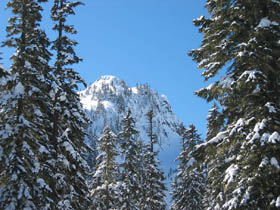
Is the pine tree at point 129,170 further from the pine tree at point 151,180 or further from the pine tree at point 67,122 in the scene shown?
the pine tree at point 67,122

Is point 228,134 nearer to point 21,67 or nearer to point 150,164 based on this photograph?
point 21,67

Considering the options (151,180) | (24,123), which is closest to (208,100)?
(24,123)

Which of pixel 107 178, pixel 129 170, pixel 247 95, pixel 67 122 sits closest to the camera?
pixel 247 95

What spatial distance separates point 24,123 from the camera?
12211mm

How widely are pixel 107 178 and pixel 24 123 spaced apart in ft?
67.5

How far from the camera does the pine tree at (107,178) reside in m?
30.4

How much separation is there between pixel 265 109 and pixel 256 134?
3.10 feet

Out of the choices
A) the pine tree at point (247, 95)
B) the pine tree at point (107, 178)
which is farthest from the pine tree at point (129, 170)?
the pine tree at point (247, 95)

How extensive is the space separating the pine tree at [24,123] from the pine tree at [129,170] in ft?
58.1

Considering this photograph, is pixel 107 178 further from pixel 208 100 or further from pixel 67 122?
pixel 208 100

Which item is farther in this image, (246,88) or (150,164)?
(150,164)

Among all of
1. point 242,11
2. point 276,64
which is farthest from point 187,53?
point 276,64

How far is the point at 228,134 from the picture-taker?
32.0 feet

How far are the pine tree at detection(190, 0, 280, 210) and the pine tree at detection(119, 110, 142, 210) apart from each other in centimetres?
2241
